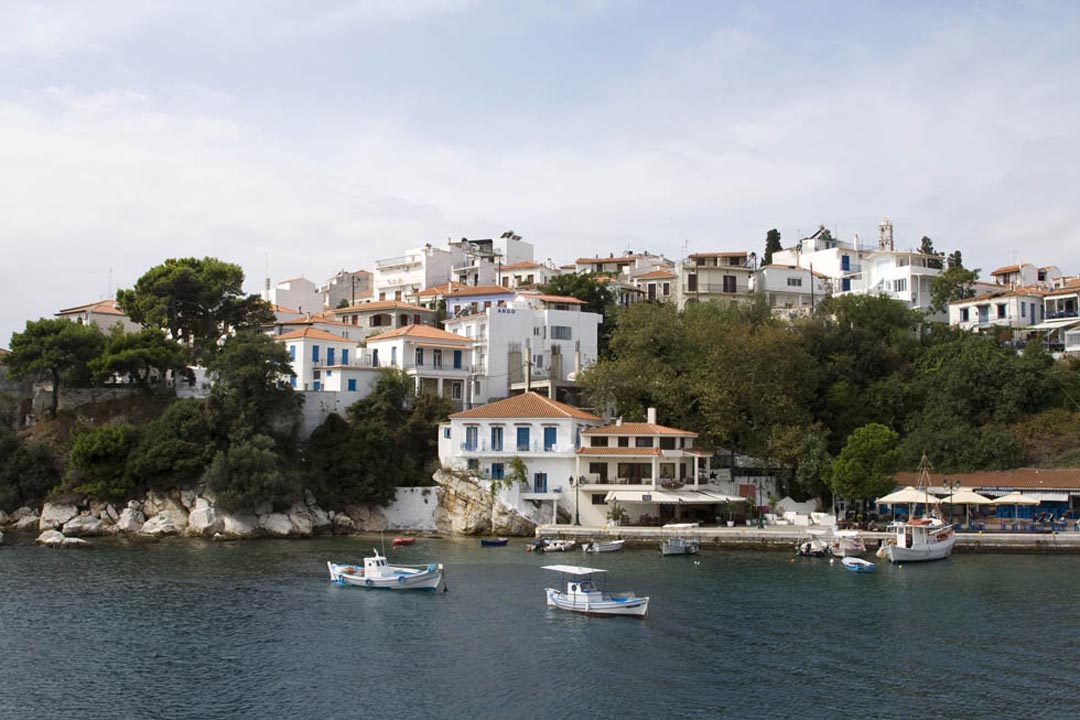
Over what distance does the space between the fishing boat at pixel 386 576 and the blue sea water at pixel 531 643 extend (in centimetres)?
115

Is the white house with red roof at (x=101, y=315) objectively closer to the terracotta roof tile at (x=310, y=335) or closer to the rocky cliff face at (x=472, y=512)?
the terracotta roof tile at (x=310, y=335)

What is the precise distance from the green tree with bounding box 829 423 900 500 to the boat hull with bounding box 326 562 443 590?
24.2 metres

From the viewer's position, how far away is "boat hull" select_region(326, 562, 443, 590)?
1606 inches

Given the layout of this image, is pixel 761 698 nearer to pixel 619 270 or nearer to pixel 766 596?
pixel 766 596

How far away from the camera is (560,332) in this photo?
244 ft

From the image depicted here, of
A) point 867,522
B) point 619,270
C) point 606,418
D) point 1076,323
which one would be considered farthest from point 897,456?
point 619,270

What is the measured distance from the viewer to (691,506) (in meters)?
58.6

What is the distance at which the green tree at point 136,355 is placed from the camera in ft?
203

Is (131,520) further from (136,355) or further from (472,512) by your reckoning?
(472,512)

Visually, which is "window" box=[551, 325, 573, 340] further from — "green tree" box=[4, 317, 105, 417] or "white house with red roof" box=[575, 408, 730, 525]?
"green tree" box=[4, 317, 105, 417]

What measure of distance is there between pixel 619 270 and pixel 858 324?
30.1 meters

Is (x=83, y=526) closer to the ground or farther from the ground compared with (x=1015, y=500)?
closer to the ground

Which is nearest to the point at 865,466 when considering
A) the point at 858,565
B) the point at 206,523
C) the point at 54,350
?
the point at 858,565

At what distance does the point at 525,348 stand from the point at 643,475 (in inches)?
708
